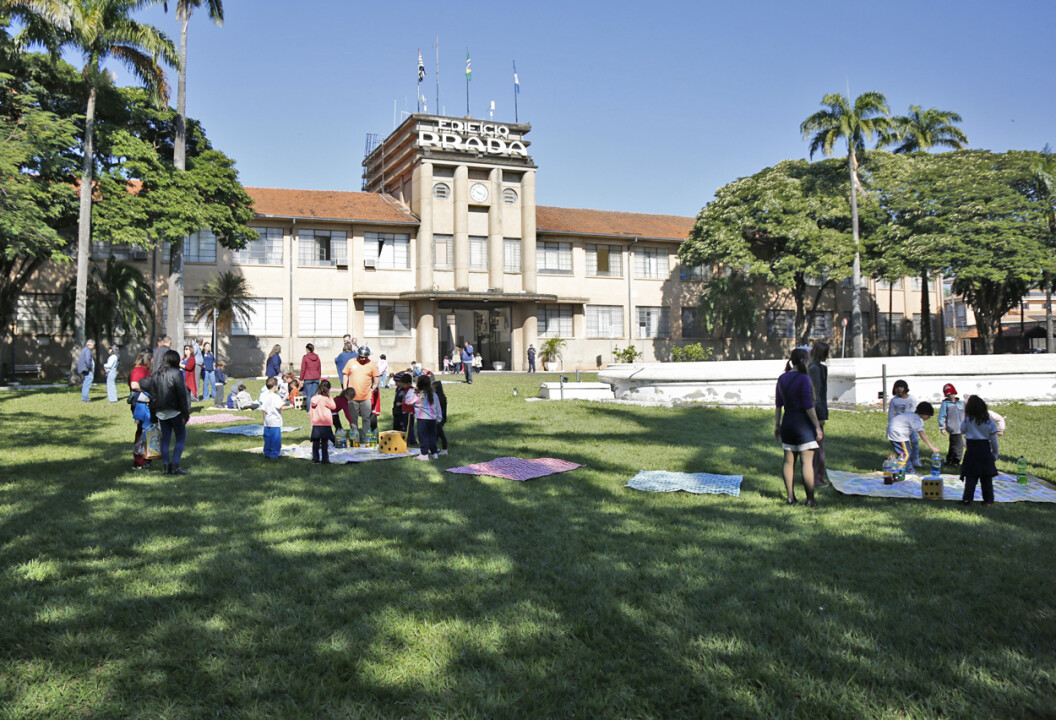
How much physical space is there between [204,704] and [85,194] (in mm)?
26250

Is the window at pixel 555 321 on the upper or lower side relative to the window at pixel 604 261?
A: lower

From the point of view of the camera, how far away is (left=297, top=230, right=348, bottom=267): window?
118 feet

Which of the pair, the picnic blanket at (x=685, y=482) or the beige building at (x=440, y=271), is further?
the beige building at (x=440, y=271)

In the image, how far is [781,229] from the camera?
3784 cm

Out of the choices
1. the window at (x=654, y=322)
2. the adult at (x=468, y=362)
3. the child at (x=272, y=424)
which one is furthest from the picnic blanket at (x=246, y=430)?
the window at (x=654, y=322)

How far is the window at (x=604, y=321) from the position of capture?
134 ft

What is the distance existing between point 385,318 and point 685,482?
98.4ft

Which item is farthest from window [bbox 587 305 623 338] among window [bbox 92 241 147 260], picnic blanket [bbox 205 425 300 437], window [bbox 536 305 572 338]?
picnic blanket [bbox 205 425 300 437]

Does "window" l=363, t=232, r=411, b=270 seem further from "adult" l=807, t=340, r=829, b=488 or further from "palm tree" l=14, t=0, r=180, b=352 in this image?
"adult" l=807, t=340, r=829, b=488

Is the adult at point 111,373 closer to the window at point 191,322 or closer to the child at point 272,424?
the child at point 272,424

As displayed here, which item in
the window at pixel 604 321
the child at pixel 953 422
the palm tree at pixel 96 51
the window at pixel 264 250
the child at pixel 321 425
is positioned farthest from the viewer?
the window at pixel 604 321

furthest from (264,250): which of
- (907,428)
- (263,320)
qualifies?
(907,428)

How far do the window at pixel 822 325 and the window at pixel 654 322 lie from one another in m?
9.85

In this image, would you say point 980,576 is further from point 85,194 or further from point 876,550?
point 85,194
